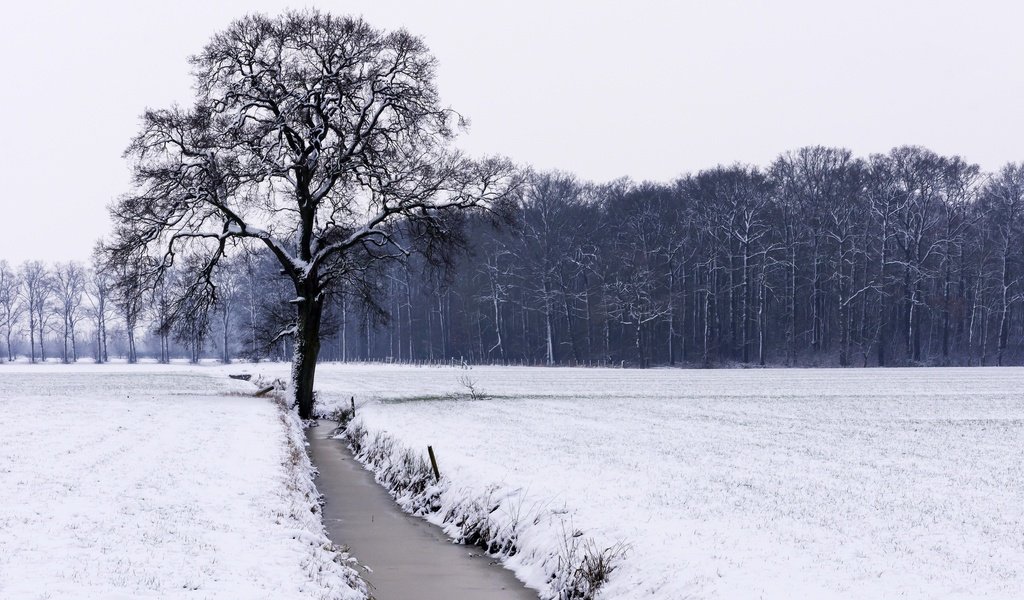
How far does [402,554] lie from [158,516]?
3763 mm

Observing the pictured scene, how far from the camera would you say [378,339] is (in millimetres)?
107875

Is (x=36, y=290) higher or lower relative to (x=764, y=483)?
higher

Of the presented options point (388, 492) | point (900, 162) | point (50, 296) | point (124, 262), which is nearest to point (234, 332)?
point (50, 296)

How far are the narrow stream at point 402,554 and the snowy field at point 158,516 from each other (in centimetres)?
73

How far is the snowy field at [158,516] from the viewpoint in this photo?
30.9 ft

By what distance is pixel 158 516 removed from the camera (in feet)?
41.3

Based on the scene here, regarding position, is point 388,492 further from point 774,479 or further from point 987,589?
point 987,589

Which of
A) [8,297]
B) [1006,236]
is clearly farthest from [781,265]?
[8,297]

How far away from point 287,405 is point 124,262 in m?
8.46

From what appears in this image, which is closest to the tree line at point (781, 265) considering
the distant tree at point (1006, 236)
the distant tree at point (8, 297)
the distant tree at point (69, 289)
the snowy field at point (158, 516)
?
the distant tree at point (1006, 236)

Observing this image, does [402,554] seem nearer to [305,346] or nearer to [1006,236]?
[305,346]

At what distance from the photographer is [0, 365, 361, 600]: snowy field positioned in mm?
9406

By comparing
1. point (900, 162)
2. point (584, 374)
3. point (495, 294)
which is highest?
point (900, 162)

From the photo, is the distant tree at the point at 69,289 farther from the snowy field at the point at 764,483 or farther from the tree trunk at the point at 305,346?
the snowy field at the point at 764,483
